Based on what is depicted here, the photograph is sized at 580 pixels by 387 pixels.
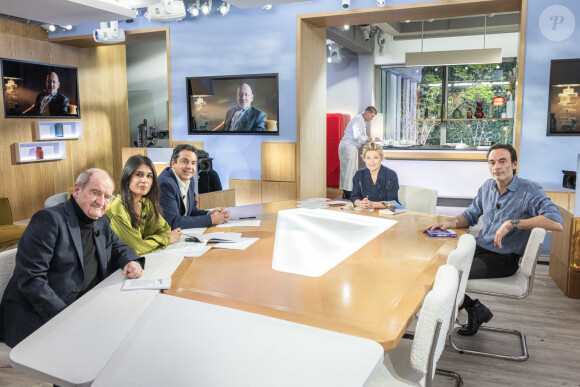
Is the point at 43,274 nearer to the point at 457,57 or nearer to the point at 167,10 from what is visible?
the point at 167,10

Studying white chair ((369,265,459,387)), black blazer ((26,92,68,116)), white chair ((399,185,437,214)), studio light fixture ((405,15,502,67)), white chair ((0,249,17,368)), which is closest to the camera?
white chair ((369,265,459,387))

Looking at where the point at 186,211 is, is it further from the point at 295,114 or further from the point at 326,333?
the point at 295,114

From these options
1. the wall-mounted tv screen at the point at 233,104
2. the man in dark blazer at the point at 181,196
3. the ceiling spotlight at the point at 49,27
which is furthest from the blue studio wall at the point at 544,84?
the ceiling spotlight at the point at 49,27

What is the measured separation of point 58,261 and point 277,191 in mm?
4727

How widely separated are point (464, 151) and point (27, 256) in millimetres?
7112

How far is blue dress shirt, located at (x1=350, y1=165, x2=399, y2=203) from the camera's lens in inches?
174

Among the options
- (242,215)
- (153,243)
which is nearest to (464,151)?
(242,215)

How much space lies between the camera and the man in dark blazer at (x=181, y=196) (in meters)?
3.44

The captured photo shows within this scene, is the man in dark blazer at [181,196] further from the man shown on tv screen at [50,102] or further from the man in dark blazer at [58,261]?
the man shown on tv screen at [50,102]

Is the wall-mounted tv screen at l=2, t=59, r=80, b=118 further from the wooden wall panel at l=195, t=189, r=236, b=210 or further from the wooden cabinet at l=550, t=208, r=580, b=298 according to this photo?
the wooden cabinet at l=550, t=208, r=580, b=298

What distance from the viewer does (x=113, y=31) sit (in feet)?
22.5

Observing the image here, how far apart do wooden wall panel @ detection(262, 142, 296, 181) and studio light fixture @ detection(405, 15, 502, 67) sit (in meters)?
3.19

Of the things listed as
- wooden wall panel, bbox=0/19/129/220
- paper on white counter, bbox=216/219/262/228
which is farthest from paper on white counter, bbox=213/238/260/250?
wooden wall panel, bbox=0/19/129/220

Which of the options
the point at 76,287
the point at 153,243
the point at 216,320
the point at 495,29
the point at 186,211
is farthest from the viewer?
the point at 495,29
